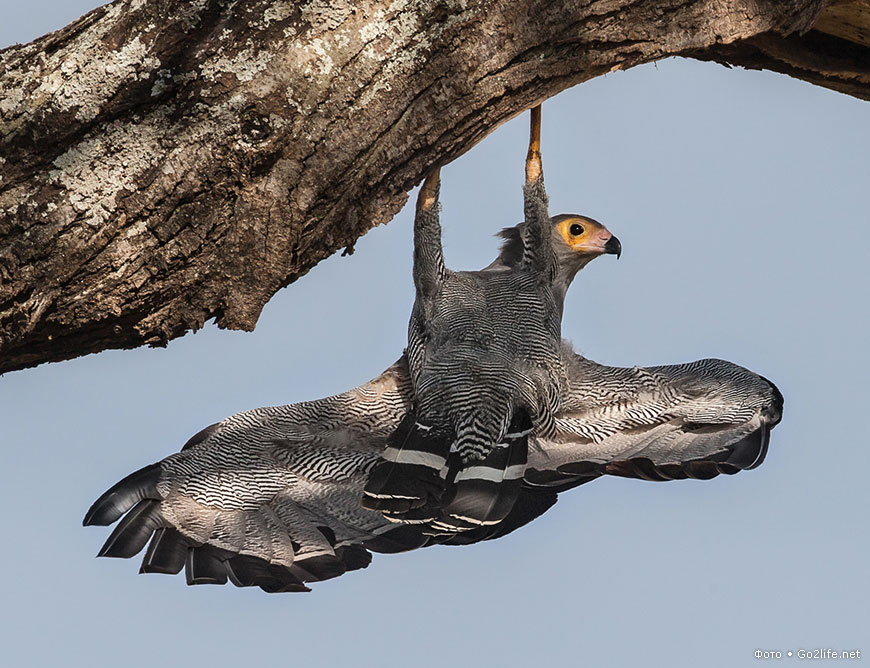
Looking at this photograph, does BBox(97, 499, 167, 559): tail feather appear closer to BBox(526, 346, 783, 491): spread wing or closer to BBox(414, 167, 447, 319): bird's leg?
BBox(414, 167, 447, 319): bird's leg

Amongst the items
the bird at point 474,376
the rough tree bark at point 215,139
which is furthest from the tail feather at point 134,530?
the rough tree bark at point 215,139

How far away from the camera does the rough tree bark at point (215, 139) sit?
126 inches

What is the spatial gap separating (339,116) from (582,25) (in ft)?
3.52

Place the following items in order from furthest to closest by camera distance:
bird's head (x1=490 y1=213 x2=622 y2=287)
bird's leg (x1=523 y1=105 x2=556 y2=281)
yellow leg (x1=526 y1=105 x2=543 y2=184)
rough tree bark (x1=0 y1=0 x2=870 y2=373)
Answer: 1. bird's head (x1=490 y1=213 x2=622 y2=287)
2. bird's leg (x1=523 y1=105 x2=556 y2=281)
3. yellow leg (x1=526 y1=105 x2=543 y2=184)
4. rough tree bark (x1=0 y1=0 x2=870 y2=373)

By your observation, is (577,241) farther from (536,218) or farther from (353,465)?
(353,465)

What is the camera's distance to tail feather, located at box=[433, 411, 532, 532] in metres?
5.23

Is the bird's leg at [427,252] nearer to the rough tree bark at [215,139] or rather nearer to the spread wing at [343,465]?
the spread wing at [343,465]

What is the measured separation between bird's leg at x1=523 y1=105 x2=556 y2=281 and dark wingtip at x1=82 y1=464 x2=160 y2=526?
113 inches

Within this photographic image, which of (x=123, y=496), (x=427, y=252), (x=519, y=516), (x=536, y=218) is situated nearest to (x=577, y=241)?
(x=536, y=218)

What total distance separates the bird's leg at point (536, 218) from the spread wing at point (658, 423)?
2.33 feet

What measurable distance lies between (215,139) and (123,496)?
10.3 ft

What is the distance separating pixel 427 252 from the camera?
653cm

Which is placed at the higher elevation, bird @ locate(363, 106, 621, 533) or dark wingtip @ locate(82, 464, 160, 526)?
bird @ locate(363, 106, 621, 533)

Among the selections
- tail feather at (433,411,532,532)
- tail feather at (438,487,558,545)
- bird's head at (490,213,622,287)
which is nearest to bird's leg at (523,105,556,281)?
bird's head at (490,213,622,287)
